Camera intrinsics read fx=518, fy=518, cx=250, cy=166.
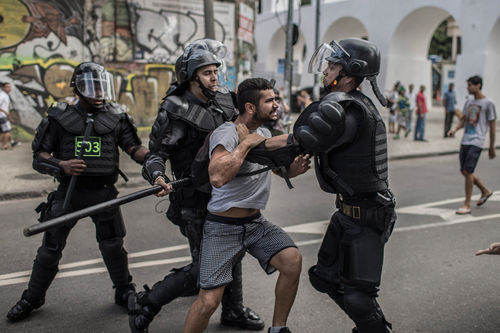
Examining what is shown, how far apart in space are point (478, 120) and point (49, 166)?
541cm

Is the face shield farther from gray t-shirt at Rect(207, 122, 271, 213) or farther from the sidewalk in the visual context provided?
the sidewalk

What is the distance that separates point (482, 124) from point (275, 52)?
87.9ft

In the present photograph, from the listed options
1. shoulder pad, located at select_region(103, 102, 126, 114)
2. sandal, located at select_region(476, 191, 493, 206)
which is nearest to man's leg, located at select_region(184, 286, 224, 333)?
shoulder pad, located at select_region(103, 102, 126, 114)

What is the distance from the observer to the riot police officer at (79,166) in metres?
3.60

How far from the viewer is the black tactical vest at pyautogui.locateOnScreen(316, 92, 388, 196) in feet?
8.64

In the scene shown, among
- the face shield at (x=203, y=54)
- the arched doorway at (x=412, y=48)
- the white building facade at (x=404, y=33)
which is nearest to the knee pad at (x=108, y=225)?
the face shield at (x=203, y=54)

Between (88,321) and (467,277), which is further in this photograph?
(467,277)

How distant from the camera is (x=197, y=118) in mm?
3381

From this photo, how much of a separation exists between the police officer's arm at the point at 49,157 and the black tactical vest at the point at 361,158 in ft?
5.74

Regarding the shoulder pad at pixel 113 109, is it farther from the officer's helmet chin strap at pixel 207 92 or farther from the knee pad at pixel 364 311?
the knee pad at pixel 364 311

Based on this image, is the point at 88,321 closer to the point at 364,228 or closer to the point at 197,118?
the point at 197,118

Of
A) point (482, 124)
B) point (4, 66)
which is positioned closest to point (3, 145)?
point (4, 66)

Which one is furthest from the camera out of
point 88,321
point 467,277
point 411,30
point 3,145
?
point 411,30

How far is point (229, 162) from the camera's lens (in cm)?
261
